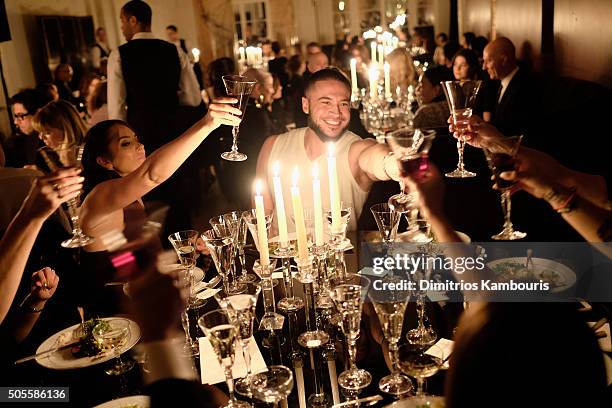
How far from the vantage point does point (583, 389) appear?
Answer: 0.78 meters

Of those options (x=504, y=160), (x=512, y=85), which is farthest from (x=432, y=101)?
(x=504, y=160)

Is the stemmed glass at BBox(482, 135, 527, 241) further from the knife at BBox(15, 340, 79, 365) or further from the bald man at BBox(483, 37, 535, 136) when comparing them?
the bald man at BBox(483, 37, 535, 136)

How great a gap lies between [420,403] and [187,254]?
0.89 meters

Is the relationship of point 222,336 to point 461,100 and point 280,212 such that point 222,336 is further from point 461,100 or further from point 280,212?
point 461,100

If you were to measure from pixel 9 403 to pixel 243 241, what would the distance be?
2.83 feet

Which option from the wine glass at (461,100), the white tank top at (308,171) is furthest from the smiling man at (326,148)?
the wine glass at (461,100)

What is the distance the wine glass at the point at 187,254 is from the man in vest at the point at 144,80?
257 cm

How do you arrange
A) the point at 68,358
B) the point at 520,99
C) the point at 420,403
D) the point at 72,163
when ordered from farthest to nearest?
the point at 520,99
the point at 72,163
the point at 68,358
the point at 420,403

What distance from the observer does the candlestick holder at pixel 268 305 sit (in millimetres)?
1545

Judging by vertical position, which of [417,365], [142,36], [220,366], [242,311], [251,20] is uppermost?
[251,20]

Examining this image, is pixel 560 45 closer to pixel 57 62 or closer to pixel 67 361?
pixel 67 361

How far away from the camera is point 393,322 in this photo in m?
1.25

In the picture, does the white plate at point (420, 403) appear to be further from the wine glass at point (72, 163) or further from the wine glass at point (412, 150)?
the wine glass at point (72, 163)

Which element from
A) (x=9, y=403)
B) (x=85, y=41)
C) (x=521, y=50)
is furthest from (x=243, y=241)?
(x=85, y=41)
